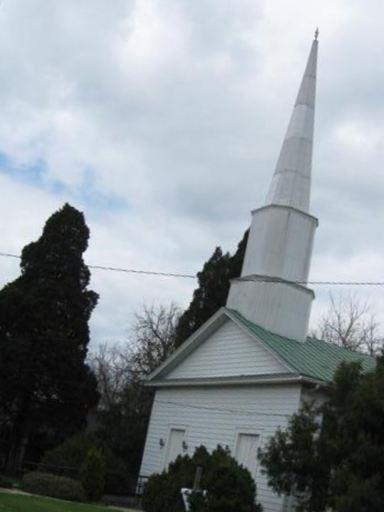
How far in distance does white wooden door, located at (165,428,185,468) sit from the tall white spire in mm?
8616

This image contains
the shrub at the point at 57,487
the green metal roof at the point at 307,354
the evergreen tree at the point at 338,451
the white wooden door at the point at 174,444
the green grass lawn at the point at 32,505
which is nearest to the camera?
the evergreen tree at the point at 338,451

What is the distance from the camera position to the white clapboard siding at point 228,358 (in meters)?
22.1

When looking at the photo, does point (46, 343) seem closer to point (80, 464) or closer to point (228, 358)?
point (80, 464)

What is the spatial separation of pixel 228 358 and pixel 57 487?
6.53 meters

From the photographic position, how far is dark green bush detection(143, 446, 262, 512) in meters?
17.2

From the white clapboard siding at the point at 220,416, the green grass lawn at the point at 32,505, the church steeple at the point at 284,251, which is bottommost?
the green grass lawn at the point at 32,505

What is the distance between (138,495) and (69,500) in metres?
4.18

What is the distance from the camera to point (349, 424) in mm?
15234

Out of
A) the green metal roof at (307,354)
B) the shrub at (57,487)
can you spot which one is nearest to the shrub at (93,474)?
the shrub at (57,487)

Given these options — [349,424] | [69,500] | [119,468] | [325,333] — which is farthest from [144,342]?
[349,424]

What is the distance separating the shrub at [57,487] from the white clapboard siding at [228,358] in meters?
5.59

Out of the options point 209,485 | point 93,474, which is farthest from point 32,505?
point 93,474

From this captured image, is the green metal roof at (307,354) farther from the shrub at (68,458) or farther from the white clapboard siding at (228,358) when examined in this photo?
the shrub at (68,458)

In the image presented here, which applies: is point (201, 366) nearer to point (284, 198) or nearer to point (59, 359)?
point (284, 198)
